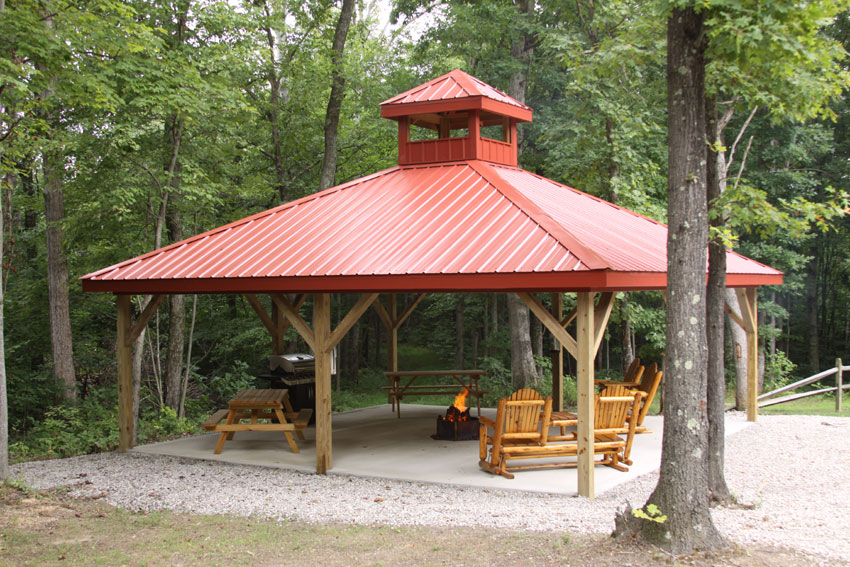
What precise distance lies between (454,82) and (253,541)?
8609 mm

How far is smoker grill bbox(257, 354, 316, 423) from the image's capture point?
11602mm

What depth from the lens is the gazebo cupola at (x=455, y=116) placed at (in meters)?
11.9

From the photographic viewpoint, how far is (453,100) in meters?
11.9

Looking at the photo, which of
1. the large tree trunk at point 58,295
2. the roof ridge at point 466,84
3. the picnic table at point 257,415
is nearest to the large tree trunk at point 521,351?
the roof ridge at point 466,84

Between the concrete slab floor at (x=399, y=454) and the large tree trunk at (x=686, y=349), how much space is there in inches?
93.6

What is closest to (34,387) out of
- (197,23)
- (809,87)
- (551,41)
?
(197,23)

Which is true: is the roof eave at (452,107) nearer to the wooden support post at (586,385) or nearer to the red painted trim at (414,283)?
the red painted trim at (414,283)

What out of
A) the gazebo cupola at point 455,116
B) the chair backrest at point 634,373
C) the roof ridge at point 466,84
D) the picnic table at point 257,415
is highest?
the roof ridge at point 466,84

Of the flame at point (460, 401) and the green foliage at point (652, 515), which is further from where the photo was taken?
the flame at point (460, 401)

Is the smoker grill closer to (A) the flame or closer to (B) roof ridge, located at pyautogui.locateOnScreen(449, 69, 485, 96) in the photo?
(A) the flame

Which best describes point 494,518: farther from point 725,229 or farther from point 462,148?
point 462,148

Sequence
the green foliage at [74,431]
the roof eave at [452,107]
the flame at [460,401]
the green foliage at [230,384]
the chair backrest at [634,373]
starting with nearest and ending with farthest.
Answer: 1. the flame at [460,401]
2. the green foliage at [74,431]
3. the chair backrest at [634,373]
4. the roof eave at [452,107]
5. the green foliage at [230,384]

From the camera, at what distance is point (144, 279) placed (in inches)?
382

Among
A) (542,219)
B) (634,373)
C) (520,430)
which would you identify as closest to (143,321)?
(520,430)
